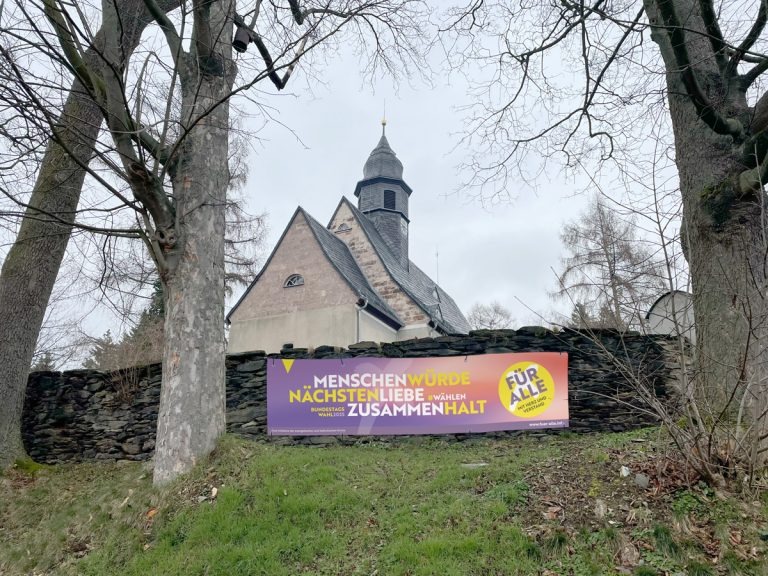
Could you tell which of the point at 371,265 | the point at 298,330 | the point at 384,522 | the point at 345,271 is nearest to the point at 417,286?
the point at 371,265

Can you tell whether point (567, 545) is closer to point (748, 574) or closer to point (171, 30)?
point (748, 574)

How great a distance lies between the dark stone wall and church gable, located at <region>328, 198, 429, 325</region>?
12002 mm

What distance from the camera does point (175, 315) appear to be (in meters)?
5.95

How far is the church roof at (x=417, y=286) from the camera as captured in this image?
73.9ft

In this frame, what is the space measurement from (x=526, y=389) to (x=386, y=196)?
21.3 m

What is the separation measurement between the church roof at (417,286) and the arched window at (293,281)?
364 cm

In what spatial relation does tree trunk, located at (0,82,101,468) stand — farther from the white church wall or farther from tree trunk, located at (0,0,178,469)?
the white church wall

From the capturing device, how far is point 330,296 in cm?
2003

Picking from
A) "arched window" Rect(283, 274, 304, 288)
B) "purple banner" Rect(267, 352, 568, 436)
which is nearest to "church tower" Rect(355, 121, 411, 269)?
"arched window" Rect(283, 274, 304, 288)

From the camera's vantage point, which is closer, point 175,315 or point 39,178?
point 175,315

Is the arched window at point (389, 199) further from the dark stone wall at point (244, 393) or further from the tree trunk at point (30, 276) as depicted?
the tree trunk at point (30, 276)

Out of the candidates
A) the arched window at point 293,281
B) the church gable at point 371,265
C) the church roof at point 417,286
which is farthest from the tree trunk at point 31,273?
the church roof at point 417,286

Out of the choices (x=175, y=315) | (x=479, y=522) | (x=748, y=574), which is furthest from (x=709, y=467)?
(x=175, y=315)

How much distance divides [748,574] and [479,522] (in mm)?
1853
